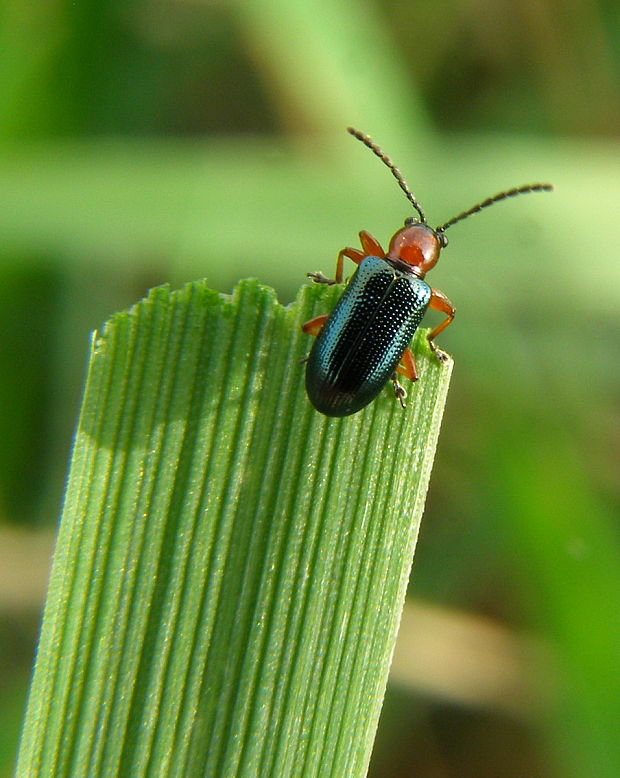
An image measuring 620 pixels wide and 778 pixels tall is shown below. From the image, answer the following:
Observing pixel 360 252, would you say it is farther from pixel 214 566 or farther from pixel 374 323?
pixel 214 566

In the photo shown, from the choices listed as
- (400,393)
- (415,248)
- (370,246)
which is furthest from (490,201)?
(400,393)

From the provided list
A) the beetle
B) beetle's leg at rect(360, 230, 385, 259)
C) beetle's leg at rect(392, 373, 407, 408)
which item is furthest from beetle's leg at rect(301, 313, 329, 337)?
beetle's leg at rect(360, 230, 385, 259)

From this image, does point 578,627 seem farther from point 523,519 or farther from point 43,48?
point 43,48

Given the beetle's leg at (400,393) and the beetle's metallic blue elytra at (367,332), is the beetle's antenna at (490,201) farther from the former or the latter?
the beetle's leg at (400,393)

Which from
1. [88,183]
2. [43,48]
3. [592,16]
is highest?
[592,16]

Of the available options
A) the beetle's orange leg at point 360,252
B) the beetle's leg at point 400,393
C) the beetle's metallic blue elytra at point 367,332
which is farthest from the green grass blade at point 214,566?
the beetle's orange leg at point 360,252

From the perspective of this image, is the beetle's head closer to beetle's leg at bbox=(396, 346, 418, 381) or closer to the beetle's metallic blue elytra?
the beetle's metallic blue elytra

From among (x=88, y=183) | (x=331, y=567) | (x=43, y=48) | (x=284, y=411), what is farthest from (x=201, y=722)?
(x=43, y=48)

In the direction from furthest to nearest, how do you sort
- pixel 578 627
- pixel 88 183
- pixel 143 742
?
pixel 88 183, pixel 578 627, pixel 143 742
